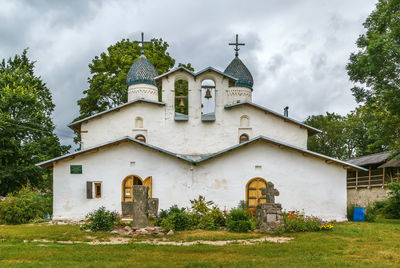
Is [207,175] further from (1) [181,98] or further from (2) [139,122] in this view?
(1) [181,98]

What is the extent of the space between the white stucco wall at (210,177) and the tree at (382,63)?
6236 millimetres

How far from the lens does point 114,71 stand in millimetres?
32500

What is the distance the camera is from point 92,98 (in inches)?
1281

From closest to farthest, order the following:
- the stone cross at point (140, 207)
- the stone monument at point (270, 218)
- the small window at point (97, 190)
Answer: the stone monument at point (270, 218) < the stone cross at point (140, 207) < the small window at point (97, 190)

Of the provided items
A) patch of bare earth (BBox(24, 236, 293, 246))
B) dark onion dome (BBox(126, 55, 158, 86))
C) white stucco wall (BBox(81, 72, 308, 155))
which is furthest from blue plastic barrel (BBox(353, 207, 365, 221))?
dark onion dome (BBox(126, 55, 158, 86))

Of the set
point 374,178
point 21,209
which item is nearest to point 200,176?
point 21,209

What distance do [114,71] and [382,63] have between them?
20.3 meters

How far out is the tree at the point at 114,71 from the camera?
1236 inches

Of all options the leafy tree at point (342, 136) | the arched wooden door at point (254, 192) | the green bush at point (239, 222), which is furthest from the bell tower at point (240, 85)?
the leafy tree at point (342, 136)

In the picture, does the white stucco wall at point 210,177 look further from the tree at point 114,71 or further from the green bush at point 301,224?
the tree at point 114,71

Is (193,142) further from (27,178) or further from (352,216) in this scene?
(27,178)

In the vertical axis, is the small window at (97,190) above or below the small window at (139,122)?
below

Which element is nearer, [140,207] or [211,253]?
[211,253]

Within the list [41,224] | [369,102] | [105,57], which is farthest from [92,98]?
[369,102]
